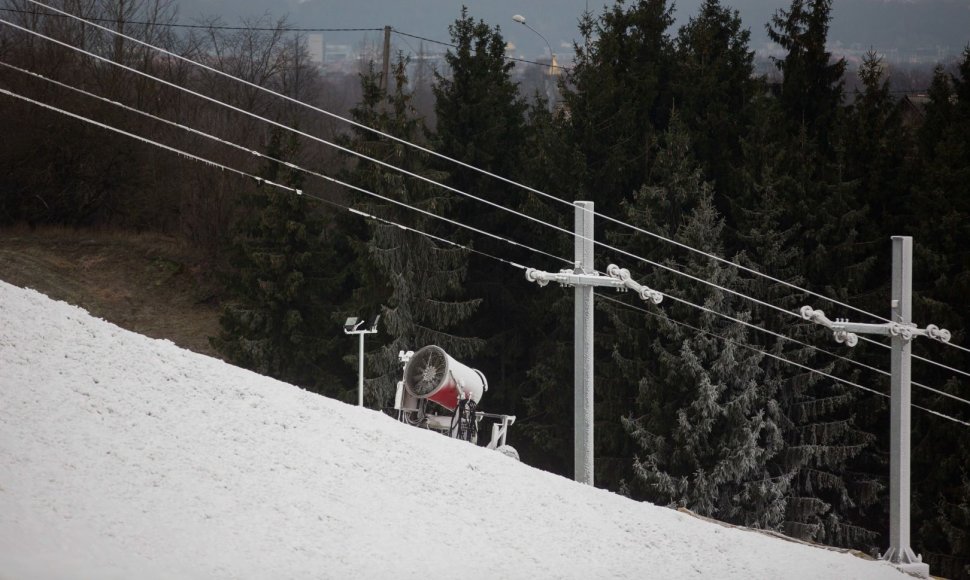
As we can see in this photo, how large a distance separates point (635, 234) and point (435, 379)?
14153 mm

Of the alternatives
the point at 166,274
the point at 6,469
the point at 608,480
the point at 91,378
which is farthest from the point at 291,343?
the point at 6,469

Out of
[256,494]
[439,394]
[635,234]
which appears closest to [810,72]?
[635,234]

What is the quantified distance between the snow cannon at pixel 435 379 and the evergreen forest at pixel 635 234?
25.0 ft

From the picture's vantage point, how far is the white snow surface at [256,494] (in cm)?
1084

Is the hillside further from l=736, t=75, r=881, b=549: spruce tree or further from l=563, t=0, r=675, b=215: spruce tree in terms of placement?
l=736, t=75, r=881, b=549: spruce tree

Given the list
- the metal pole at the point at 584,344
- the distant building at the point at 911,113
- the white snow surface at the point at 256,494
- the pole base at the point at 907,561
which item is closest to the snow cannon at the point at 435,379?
the metal pole at the point at 584,344

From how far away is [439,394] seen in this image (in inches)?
834

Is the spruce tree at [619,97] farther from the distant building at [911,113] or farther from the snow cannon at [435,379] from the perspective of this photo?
the snow cannon at [435,379]

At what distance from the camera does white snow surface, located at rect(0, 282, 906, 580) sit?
35.6 feet

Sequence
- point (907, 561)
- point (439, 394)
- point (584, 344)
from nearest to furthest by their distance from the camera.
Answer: point (584, 344)
point (907, 561)
point (439, 394)

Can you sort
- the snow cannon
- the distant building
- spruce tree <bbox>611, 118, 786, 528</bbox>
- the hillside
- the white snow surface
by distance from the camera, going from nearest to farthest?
the white snow surface < the snow cannon < spruce tree <bbox>611, 118, 786, 528</bbox> < the distant building < the hillside

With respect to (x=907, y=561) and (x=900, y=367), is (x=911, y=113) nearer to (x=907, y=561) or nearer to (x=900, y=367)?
(x=900, y=367)

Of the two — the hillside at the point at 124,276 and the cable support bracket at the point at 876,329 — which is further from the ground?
the cable support bracket at the point at 876,329

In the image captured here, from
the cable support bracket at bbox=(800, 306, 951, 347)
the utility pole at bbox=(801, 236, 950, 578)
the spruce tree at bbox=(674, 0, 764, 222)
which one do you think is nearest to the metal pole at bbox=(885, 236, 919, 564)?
the utility pole at bbox=(801, 236, 950, 578)
